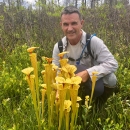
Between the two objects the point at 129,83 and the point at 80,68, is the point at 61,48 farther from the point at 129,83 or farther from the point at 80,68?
the point at 129,83

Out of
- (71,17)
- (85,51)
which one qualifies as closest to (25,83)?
(85,51)

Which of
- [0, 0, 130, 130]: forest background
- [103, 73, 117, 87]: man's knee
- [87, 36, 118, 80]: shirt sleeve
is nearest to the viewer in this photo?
[0, 0, 130, 130]: forest background

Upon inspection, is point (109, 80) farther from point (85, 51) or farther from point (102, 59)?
point (85, 51)

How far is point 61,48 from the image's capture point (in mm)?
2146

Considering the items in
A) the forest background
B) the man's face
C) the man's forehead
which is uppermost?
the man's forehead

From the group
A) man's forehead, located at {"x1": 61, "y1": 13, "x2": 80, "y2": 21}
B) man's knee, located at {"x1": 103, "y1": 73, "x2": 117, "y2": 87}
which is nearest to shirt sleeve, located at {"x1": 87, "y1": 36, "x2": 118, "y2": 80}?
man's knee, located at {"x1": 103, "y1": 73, "x2": 117, "y2": 87}

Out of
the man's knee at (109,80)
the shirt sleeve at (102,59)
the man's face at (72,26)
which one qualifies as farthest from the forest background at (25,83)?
the man's face at (72,26)

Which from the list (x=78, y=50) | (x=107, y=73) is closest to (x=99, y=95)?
(x=107, y=73)

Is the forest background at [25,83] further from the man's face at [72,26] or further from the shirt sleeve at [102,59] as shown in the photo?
the man's face at [72,26]

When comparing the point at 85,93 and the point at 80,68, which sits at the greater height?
the point at 80,68

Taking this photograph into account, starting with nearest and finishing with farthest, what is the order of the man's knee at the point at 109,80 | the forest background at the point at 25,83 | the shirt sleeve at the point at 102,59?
1. the forest background at the point at 25,83
2. the shirt sleeve at the point at 102,59
3. the man's knee at the point at 109,80

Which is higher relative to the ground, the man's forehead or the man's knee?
the man's forehead

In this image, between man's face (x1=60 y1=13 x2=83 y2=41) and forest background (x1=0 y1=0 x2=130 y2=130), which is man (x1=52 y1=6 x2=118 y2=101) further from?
forest background (x1=0 y1=0 x2=130 y2=130)

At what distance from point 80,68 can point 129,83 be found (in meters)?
0.96
